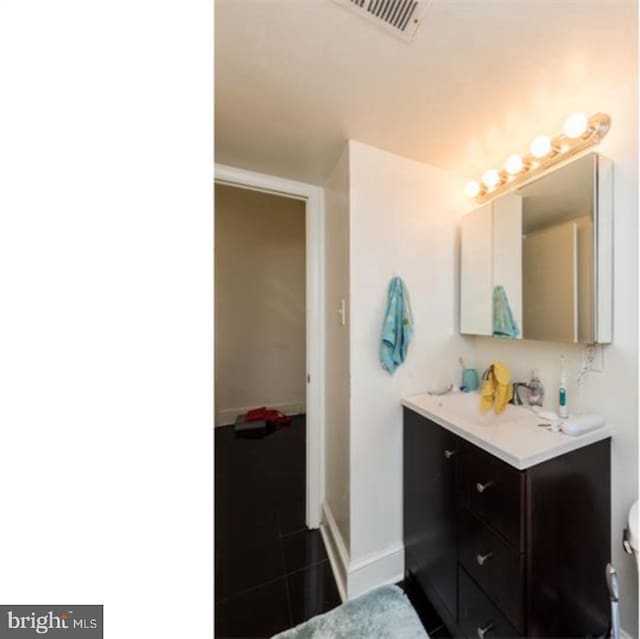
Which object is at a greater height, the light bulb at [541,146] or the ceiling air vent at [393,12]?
the ceiling air vent at [393,12]

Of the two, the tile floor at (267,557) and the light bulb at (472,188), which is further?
the light bulb at (472,188)

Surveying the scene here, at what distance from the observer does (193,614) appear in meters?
0.38

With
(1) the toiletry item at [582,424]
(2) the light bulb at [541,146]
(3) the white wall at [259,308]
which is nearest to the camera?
(1) the toiletry item at [582,424]

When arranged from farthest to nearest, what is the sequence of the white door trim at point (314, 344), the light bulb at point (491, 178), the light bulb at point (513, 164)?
the white door trim at point (314, 344), the light bulb at point (491, 178), the light bulb at point (513, 164)

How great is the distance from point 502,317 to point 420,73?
3.64 feet

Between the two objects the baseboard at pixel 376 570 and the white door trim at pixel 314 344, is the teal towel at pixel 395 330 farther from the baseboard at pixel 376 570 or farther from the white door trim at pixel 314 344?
the baseboard at pixel 376 570

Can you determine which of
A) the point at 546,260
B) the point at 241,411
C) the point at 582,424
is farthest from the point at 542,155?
the point at 241,411

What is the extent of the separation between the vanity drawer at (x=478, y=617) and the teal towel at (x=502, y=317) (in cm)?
101

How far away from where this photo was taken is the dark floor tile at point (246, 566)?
1.33m

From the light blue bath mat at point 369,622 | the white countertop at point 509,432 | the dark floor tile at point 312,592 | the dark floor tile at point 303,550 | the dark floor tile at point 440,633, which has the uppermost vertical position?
the white countertop at point 509,432

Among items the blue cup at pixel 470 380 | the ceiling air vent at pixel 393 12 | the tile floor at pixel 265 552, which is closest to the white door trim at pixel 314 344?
the tile floor at pixel 265 552

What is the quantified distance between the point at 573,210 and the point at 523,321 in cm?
49

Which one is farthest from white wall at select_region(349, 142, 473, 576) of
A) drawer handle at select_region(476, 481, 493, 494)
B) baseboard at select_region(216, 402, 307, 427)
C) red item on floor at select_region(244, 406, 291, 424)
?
baseboard at select_region(216, 402, 307, 427)

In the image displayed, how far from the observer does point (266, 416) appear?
326 cm
